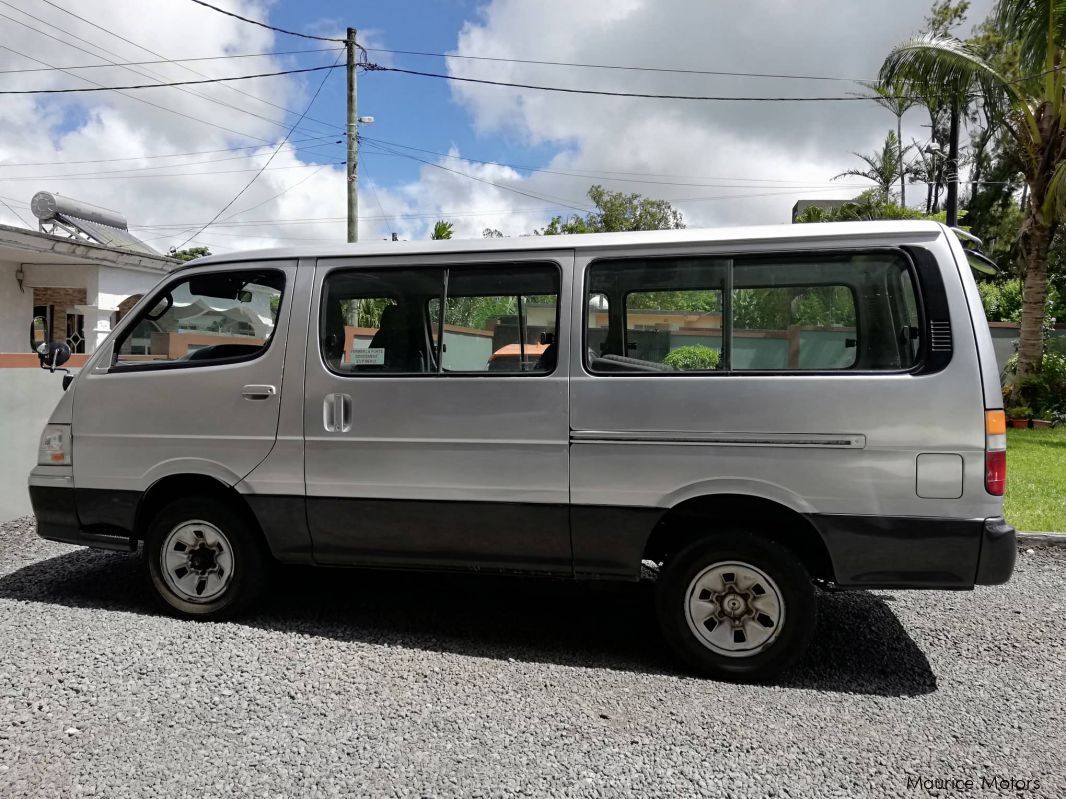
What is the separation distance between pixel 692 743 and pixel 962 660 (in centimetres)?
185

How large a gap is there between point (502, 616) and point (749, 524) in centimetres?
163

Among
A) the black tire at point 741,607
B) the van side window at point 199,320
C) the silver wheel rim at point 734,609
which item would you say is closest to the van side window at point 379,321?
the van side window at point 199,320

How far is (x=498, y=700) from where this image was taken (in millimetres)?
3449

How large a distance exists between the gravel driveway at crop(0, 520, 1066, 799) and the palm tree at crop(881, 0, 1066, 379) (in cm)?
1061

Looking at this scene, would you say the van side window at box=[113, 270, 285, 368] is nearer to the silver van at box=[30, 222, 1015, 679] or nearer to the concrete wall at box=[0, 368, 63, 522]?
the silver van at box=[30, 222, 1015, 679]

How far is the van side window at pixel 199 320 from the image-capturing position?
14.4 feet

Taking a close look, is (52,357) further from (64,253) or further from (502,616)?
(64,253)

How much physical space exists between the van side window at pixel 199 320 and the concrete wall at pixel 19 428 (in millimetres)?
3150

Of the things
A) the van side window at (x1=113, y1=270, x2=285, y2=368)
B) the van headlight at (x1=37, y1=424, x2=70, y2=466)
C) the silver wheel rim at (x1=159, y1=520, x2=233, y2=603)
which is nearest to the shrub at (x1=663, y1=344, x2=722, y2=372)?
the van side window at (x1=113, y1=270, x2=285, y2=368)

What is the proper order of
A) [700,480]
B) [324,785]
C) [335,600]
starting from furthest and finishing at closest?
[335,600]
[700,480]
[324,785]

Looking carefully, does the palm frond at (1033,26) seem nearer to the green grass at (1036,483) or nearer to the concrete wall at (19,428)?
the green grass at (1036,483)

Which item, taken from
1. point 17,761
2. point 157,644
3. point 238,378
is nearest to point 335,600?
point 157,644

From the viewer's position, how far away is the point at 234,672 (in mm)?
3688

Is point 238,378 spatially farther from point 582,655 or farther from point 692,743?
point 692,743
